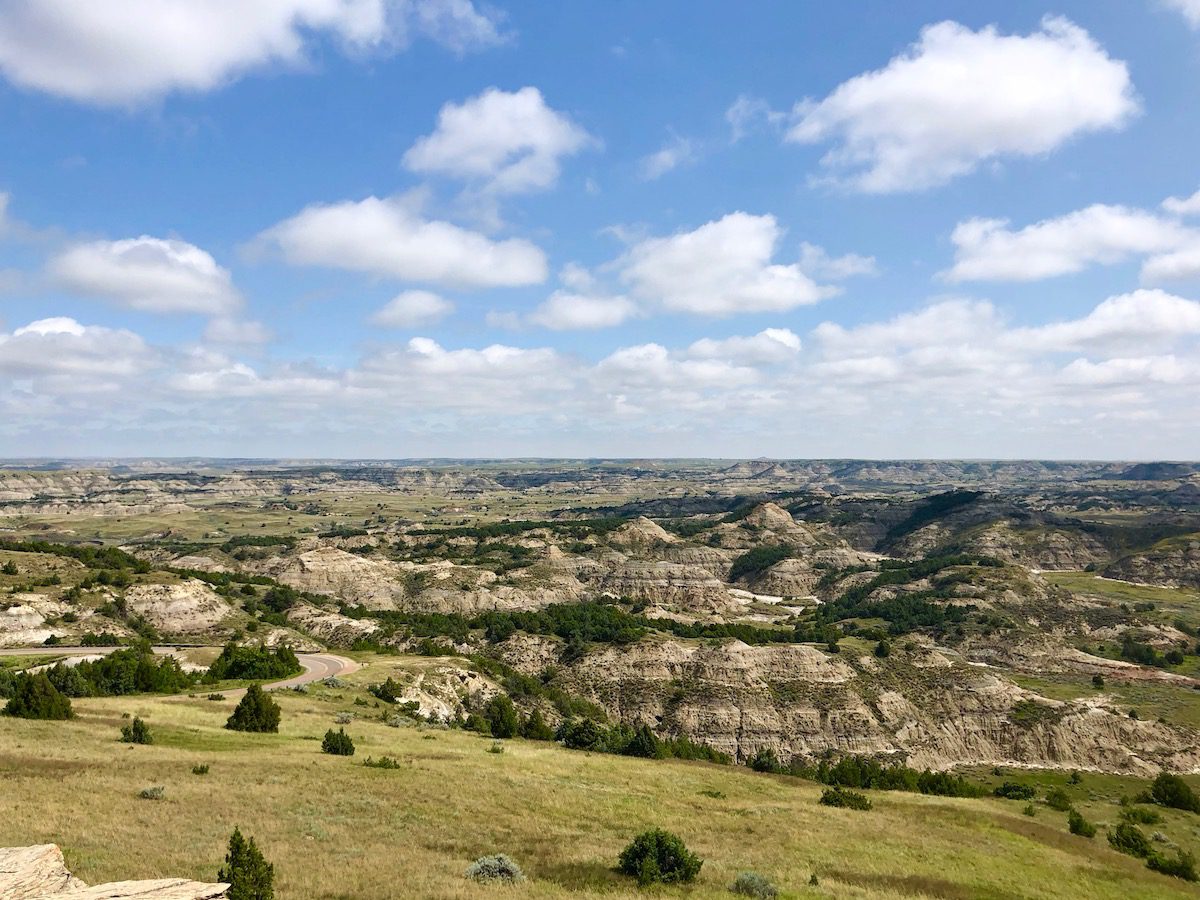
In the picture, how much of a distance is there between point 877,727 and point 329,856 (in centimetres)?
8809

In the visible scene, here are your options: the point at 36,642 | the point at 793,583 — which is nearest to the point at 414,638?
the point at 36,642

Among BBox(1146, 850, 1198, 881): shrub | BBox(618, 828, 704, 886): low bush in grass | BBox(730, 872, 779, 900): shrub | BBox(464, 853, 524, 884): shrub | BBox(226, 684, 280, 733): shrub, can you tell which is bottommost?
BBox(1146, 850, 1198, 881): shrub

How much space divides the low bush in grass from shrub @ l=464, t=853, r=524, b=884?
3767 mm

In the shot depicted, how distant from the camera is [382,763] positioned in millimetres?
36656

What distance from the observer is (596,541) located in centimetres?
19888

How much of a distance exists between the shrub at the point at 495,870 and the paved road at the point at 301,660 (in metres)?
49.1

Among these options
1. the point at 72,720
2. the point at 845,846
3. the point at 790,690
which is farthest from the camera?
the point at 790,690

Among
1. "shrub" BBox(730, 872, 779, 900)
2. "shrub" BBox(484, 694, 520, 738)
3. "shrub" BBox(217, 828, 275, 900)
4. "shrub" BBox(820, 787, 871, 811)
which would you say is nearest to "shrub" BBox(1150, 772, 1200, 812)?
"shrub" BBox(820, 787, 871, 811)

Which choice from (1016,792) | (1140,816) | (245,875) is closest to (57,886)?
(245,875)

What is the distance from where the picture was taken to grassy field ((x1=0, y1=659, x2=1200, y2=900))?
21.5 m

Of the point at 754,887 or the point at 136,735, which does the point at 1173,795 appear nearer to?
the point at 754,887

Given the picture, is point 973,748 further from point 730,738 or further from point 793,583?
point 793,583

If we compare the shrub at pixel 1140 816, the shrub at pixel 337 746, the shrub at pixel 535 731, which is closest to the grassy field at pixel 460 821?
the shrub at pixel 337 746

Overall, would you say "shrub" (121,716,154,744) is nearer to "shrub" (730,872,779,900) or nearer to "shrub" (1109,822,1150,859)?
"shrub" (730,872,779,900)
